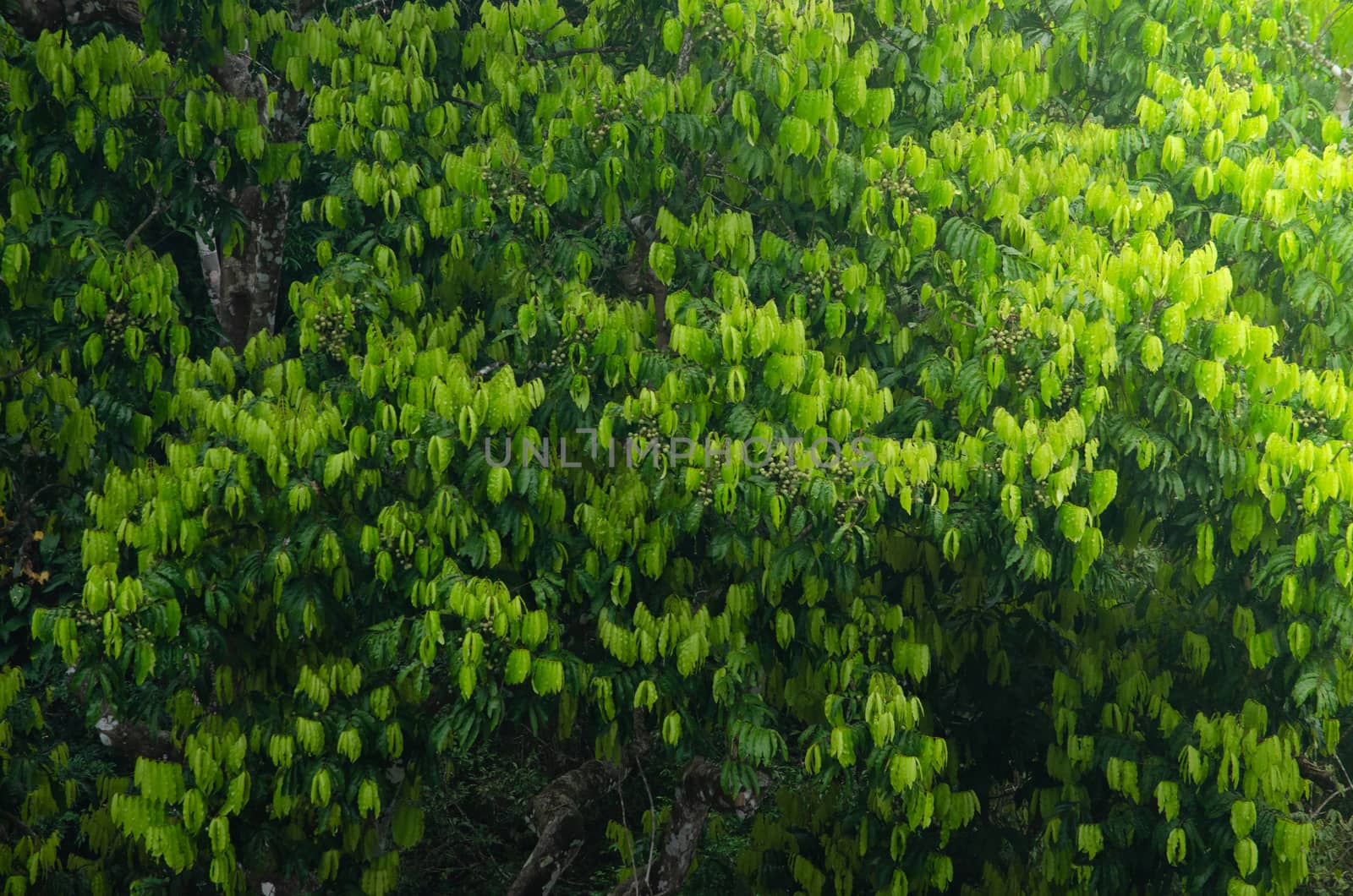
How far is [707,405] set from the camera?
20.3ft

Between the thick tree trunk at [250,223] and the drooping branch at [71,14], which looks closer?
the drooping branch at [71,14]

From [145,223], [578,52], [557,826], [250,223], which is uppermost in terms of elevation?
[578,52]

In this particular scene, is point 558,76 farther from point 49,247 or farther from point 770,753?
point 770,753

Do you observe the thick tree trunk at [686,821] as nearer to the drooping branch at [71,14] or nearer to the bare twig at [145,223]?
the bare twig at [145,223]

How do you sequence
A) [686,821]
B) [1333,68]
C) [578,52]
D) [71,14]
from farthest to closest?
1. [686,821]
2. [71,14]
3. [578,52]
4. [1333,68]

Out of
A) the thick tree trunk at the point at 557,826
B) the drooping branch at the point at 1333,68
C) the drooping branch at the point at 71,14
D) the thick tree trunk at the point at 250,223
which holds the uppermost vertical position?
the drooping branch at the point at 1333,68

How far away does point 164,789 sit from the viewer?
6121 mm

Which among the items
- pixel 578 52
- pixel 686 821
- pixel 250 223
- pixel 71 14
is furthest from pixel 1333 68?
pixel 71 14

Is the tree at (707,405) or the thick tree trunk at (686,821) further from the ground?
the tree at (707,405)

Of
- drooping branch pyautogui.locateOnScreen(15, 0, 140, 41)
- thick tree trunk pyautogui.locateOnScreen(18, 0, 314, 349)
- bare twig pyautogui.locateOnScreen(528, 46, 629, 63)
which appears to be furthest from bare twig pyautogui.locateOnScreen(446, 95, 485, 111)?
drooping branch pyautogui.locateOnScreen(15, 0, 140, 41)

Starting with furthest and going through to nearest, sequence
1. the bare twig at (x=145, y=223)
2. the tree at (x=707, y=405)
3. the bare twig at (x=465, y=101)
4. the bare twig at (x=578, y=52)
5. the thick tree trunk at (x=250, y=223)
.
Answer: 1. the thick tree trunk at (x=250, y=223)
2. the bare twig at (x=578, y=52)
3. the bare twig at (x=465, y=101)
4. the bare twig at (x=145, y=223)
5. the tree at (x=707, y=405)

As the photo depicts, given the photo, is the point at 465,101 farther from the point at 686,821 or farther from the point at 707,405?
the point at 686,821

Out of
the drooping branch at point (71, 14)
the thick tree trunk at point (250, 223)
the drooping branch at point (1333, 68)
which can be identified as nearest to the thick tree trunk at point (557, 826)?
the thick tree trunk at point (250, 223)

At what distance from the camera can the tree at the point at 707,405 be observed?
19.9 ft
